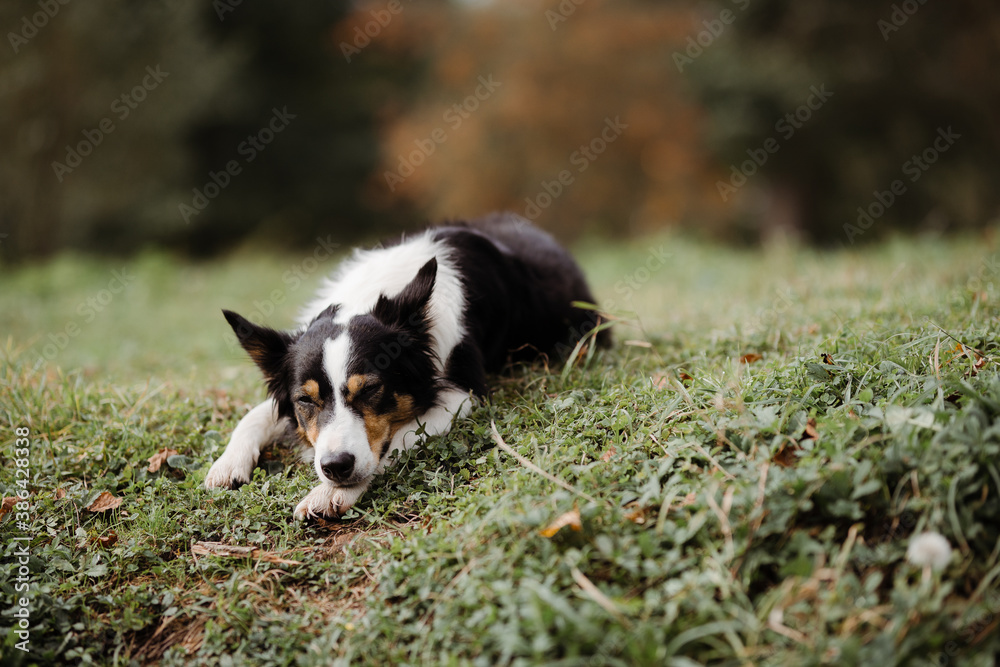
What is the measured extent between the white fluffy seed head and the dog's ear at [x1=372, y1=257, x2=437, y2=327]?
7.14 feet

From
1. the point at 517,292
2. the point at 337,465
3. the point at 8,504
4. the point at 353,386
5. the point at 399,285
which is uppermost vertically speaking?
the point at 399,285

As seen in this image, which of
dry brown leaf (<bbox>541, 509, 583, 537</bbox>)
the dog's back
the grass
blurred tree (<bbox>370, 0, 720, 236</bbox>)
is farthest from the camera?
blurred tree (<bbox>370, 0, 720, 236</bbox>)

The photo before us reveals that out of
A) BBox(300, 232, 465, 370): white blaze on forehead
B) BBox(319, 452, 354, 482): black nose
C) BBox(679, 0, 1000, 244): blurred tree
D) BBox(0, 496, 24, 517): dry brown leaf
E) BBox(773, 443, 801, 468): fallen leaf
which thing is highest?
BBox(679, 0, 1000, 244): blurred tree

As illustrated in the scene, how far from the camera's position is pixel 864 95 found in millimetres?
11711

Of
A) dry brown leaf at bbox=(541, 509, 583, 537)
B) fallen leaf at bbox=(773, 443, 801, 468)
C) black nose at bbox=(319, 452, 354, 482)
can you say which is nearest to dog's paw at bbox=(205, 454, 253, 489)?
black nose at bbox=(319, 452, 354, 482)

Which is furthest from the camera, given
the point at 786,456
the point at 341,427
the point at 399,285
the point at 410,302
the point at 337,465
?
the point at 399,285

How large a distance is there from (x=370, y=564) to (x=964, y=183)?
14.2m

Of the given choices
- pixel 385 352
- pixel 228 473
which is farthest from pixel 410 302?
pixel 228 473

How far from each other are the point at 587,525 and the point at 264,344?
6.19 feet

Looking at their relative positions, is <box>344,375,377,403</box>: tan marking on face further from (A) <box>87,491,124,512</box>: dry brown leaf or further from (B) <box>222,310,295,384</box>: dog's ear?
(A) <box>87,491,124,512</box>: dry brown leaf

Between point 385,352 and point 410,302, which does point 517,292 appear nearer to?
point 410,302

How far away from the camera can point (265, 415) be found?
346 cm

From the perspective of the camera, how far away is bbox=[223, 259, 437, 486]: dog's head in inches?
114

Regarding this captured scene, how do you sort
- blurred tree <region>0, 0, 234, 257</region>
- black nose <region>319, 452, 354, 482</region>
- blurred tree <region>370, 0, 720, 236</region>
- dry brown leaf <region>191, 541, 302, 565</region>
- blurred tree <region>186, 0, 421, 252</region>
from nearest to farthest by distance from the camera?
dry brown leaf <region>191, 541, 302, 565</region> → black nose <region>319, 452, 354, 482</region> → blurred tree <region>0, 0, 234, 257</region> → blurred tree <region>370, 0, 720, 236</region> → blurred tree <region>186, 0, 421, 252</region>
